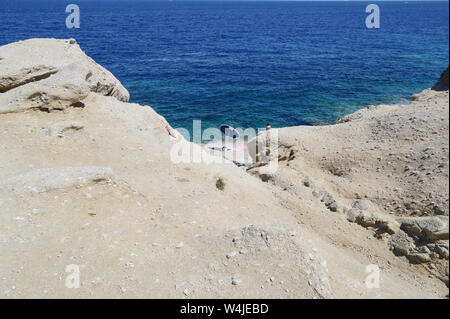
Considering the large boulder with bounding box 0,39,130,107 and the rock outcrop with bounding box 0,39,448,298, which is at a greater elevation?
the large boulder with bounding box 0,39,130,107

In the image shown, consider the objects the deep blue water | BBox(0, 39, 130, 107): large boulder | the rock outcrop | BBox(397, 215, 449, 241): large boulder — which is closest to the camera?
the rock outcrop

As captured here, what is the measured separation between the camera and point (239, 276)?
26.8 feet

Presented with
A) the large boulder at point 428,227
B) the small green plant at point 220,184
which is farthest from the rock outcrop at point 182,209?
the small green plant at point 220,184

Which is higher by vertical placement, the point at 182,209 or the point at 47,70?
the point at 47,70

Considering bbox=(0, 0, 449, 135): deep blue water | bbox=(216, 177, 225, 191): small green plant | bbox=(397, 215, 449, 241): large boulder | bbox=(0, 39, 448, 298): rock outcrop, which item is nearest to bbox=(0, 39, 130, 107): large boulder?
bbox=(0, 39, 448, 298): rock outcrop

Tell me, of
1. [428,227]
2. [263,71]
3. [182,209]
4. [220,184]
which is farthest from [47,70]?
[263,71]

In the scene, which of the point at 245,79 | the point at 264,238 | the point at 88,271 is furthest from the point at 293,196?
the point at 245,79

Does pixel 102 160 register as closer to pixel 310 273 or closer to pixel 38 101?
pixel 38 101

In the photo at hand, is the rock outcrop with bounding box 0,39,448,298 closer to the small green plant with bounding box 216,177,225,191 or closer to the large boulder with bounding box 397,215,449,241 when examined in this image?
the large boulder with bounding box 397,215,449,241

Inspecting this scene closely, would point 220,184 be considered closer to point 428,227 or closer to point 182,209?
point 182,209

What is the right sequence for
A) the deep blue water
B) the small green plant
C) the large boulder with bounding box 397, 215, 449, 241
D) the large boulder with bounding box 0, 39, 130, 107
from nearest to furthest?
1. the large boulder with bounding box 397, 215, 449, 241
2. the small green plant
3. the large boulder with bounding box 0, 39, 130, 107
4. the deep blue water

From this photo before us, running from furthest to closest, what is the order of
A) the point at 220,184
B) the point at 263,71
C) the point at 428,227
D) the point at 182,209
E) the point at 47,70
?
the point at 263,71, the point at 47,70, the point at 220,184, the point at 182,209, the point at 428,227

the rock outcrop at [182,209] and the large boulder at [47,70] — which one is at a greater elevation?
the large boulder at [47,70]

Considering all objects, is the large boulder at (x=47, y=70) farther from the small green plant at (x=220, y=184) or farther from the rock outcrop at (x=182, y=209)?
the small green plant at (x=220, y=184)
